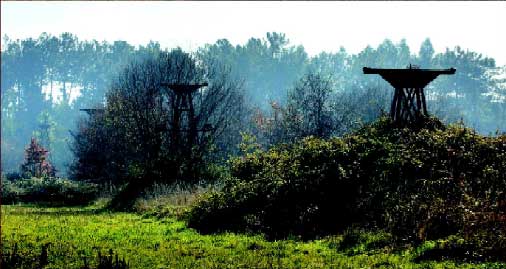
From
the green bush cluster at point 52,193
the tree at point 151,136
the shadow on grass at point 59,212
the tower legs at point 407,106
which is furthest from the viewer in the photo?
the green bush cluster at point 52,193

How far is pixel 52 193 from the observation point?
3819 centimetres

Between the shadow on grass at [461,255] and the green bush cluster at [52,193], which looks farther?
the green bush cluster at [52,193]

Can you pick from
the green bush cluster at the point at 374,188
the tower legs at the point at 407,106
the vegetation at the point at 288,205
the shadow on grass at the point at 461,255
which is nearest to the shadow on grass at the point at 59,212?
the vegetation at the point at 288,205

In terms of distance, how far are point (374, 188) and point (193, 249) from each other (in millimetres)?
5761

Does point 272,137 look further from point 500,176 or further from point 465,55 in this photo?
point 465,55

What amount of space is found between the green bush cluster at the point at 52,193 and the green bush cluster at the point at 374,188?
17787 mm

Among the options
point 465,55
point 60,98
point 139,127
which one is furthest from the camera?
point 60,98

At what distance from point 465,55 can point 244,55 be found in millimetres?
43511

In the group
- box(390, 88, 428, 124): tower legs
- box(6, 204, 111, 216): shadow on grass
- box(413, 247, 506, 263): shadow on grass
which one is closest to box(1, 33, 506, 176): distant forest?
box(6, 204, 111, 216): shadow on grass

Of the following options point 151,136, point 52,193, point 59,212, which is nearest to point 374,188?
point 59,212

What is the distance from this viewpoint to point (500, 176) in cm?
1573

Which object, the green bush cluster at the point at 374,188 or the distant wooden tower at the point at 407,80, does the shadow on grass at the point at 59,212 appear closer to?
the green bush cluster at the point at 374,188

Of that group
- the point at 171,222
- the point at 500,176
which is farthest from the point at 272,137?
the point at 500,176

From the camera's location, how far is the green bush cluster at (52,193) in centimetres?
3597
